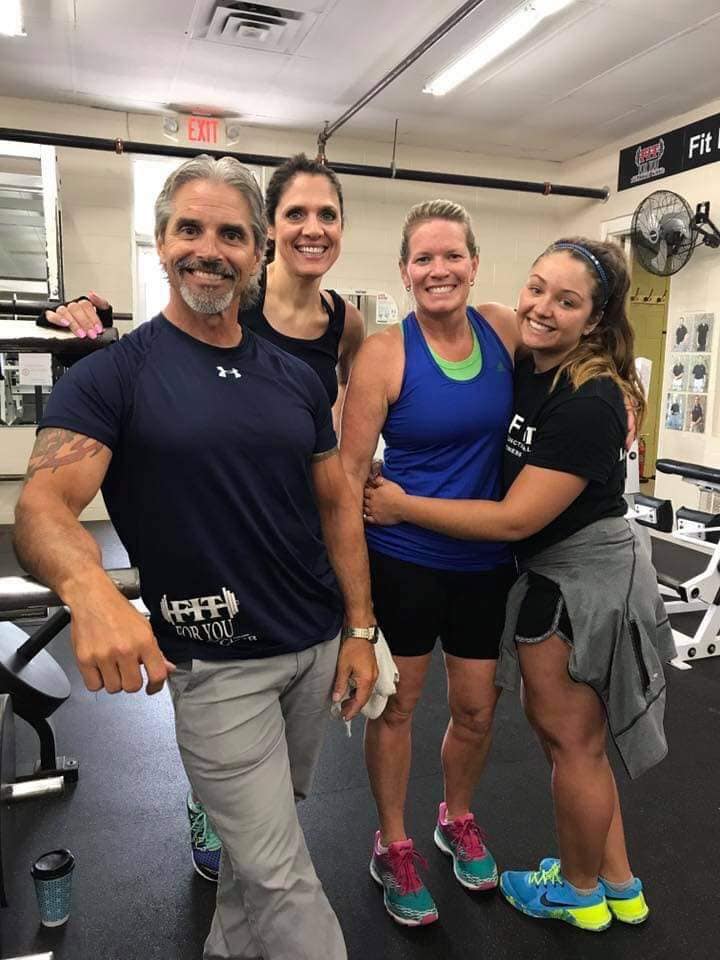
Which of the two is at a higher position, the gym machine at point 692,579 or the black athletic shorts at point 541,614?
the black athletic shorts at point 541,614

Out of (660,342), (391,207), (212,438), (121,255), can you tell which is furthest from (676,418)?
(212,438)

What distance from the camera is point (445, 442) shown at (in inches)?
61.4

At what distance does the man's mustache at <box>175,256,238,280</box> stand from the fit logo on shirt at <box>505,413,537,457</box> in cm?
69

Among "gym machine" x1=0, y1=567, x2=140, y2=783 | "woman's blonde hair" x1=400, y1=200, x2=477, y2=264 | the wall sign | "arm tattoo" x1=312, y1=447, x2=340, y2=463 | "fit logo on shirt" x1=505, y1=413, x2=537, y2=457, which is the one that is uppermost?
the wall sign

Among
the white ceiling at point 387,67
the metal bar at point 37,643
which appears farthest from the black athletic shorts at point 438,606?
Answer: the white ceiling at point 387,67

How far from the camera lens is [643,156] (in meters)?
5.86

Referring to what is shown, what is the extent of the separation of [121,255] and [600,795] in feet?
17.7

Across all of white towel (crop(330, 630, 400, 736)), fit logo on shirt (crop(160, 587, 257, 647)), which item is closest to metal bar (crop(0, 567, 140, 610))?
fit logo on shirt (crop(160, 587, 257, 647))

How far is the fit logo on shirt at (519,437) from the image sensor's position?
1489mm

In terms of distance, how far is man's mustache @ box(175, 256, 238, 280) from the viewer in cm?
119

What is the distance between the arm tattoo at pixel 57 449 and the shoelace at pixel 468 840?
4.60ft

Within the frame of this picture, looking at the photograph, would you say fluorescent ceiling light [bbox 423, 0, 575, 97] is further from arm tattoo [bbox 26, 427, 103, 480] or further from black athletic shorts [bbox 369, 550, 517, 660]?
arm tattoo [bbox 26, 427, 103, 480]

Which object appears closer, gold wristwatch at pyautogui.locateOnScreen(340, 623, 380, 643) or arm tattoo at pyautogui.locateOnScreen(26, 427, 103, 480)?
arm tattoo at pyautogui.locateOnScreen(26, 427, 103, 480)

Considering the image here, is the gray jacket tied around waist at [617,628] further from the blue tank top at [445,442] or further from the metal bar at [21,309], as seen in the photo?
the metal bar at [21,309]
